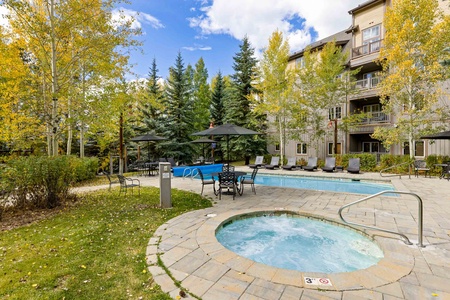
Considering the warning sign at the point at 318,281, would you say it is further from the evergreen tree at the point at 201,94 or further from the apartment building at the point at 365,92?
the evergreen tree at the point at 201,94

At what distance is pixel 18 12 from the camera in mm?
5809

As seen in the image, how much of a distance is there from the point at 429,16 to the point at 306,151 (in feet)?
40.8

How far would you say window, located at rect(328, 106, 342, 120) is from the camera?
64.8 feet

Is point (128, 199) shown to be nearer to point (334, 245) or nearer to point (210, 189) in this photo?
point (210, 189)

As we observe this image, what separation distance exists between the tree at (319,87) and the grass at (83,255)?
1502 cm

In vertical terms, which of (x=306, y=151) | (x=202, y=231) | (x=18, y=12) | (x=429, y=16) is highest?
(x=429, y=16)

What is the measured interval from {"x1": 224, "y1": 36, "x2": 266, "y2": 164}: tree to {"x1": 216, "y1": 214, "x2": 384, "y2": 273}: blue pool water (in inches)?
584

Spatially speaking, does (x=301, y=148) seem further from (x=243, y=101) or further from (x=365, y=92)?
(x=243, y=101)

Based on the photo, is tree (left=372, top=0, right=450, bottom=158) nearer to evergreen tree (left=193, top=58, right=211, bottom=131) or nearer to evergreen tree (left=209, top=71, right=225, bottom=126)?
evergreen tree (left=209, top=71, right=225, bottom=126)

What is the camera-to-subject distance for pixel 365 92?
1758cm

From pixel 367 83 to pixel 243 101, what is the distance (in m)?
10.2

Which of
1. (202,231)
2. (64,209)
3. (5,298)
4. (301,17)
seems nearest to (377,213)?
(202,231)

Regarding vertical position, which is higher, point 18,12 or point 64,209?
point 18,12

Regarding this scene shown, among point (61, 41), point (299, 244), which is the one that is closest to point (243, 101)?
point (61, 41)
